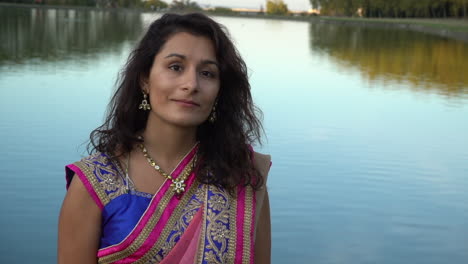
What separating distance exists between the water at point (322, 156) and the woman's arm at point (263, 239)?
1.49 feet

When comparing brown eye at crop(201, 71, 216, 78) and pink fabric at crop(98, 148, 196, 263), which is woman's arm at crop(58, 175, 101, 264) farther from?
brown eye at crop(201, 71, 216, 78)

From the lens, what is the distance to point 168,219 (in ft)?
6.03

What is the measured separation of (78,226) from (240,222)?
1.27 ft

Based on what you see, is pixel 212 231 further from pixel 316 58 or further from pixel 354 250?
pixel 316 58


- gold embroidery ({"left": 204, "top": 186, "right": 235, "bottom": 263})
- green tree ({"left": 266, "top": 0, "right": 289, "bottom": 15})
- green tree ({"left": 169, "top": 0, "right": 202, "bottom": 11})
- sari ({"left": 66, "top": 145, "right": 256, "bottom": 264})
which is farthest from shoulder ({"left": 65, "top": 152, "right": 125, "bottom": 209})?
green tree ({"left": 266, "top": 0, "right": 289, "bottom": 15})

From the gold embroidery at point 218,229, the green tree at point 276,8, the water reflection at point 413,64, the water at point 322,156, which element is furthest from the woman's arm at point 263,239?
the green tree at point 276,8

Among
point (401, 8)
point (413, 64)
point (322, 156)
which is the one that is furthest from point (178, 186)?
point (401, 8)

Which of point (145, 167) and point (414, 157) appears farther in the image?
point (414, 157)

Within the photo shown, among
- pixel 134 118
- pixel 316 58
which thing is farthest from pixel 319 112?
pixel 316 58

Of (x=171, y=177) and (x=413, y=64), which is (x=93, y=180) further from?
(x=413, y=64)

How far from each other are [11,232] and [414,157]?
469 centimetres

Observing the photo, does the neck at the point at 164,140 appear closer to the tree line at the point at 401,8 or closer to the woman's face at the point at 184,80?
the woman's face at the point at 184,80

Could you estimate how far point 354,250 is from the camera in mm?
5609

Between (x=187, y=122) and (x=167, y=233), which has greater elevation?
(x=187, y=122)
